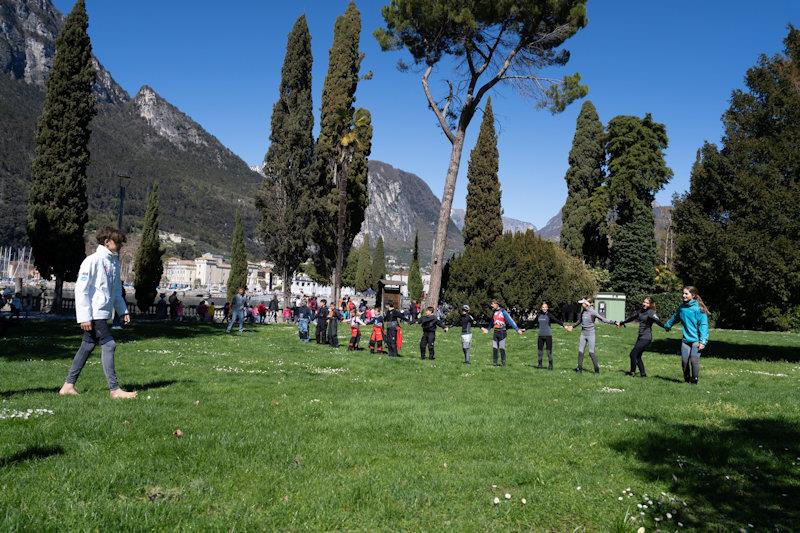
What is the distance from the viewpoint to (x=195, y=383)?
30.4ft

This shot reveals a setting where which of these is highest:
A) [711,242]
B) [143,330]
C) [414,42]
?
[414,42]

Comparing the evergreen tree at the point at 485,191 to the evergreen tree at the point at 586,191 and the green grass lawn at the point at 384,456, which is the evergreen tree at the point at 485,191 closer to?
the evergreen tree at the point at 586,191

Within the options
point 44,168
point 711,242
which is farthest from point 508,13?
point 44,168

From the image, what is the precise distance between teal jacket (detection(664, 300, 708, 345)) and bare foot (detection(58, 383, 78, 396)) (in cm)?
1065

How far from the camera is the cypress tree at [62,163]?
3288 centimetres

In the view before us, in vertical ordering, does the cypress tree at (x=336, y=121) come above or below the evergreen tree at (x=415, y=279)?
above

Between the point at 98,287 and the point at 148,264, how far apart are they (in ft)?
121

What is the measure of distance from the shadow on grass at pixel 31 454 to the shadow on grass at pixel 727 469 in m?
4.92

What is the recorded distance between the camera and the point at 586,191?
2172 inches

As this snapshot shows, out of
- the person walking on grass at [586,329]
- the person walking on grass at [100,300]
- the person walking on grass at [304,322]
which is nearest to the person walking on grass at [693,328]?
the person walking on grass at [586,329]

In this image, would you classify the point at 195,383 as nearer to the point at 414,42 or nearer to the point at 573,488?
the point at 573,488

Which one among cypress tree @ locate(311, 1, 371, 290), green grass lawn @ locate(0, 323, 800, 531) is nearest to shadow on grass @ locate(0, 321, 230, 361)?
green grass lawn @ locate(0, 323, 800, 531)

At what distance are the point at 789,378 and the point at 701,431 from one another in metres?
8.79

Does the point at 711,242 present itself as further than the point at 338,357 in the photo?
Yes
